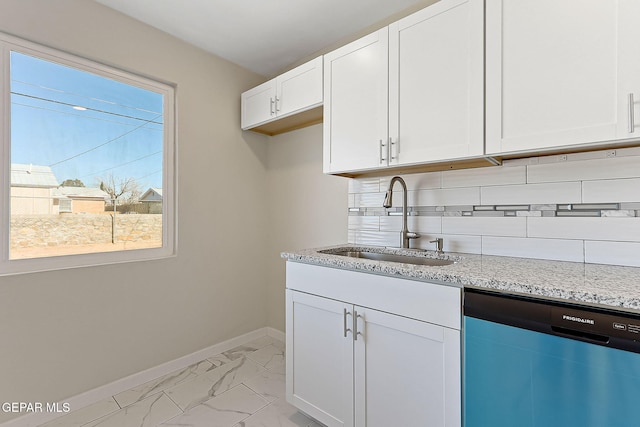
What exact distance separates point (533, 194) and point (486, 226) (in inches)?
10.6

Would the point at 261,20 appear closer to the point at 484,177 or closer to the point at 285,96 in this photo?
the point at 285,96

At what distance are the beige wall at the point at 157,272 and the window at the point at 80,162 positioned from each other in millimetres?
98

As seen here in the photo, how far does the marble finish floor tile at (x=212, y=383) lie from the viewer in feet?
6.25

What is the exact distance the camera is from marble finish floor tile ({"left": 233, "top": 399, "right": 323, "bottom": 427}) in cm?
168

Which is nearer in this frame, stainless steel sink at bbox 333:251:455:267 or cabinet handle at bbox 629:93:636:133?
cabinet handle at bbox 629:93:636:133

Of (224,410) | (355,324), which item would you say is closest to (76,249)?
(224,410)

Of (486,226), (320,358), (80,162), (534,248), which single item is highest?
(80,162)

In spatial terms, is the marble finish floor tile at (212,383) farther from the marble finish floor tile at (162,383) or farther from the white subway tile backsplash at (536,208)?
the white subway tile backsplash at (536,208)

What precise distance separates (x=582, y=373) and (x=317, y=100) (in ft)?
6.08

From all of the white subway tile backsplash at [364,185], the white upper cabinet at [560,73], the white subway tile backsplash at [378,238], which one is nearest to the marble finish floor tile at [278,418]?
the white subway tile backsplash at [378,238]

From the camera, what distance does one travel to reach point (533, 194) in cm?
152

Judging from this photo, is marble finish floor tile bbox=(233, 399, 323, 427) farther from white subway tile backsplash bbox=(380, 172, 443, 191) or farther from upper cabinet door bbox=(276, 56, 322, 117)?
upper cabinet door bbox=(276, 56, 322, 117)

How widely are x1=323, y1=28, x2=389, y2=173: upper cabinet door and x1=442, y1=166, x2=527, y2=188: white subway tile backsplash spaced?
0.43 metres

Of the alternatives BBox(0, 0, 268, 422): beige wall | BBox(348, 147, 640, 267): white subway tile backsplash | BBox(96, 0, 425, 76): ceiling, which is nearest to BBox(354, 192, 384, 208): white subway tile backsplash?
BBox(348, 147, 640, 267): white subway tile backsplash
